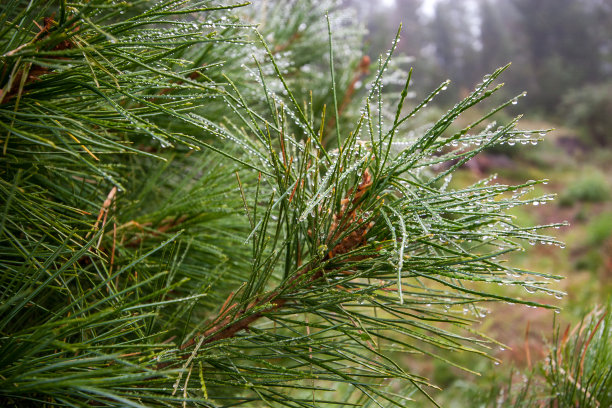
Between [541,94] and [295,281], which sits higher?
[541,94]

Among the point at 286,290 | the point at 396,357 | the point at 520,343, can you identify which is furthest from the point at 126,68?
the point at 520,343

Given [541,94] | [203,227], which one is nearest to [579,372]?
[203,227]

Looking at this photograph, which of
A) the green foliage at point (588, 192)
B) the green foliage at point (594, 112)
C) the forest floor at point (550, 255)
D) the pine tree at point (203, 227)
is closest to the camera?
the pine tree at point (203, 227)

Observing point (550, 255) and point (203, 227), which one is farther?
point (550, 255)

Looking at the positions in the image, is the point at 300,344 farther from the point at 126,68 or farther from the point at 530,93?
the point at 530,93

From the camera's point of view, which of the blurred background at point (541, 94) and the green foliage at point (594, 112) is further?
the green foliage at point (594, 112)

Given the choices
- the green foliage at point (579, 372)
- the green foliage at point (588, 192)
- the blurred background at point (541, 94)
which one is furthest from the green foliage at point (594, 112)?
the green foliage at point (579, 372)

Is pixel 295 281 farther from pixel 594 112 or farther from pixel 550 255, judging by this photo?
pixel 594 112

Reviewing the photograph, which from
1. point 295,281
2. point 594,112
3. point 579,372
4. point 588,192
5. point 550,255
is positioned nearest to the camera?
point 295,281

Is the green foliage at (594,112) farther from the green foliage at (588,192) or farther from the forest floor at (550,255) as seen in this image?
the green foliage at (588,192)
